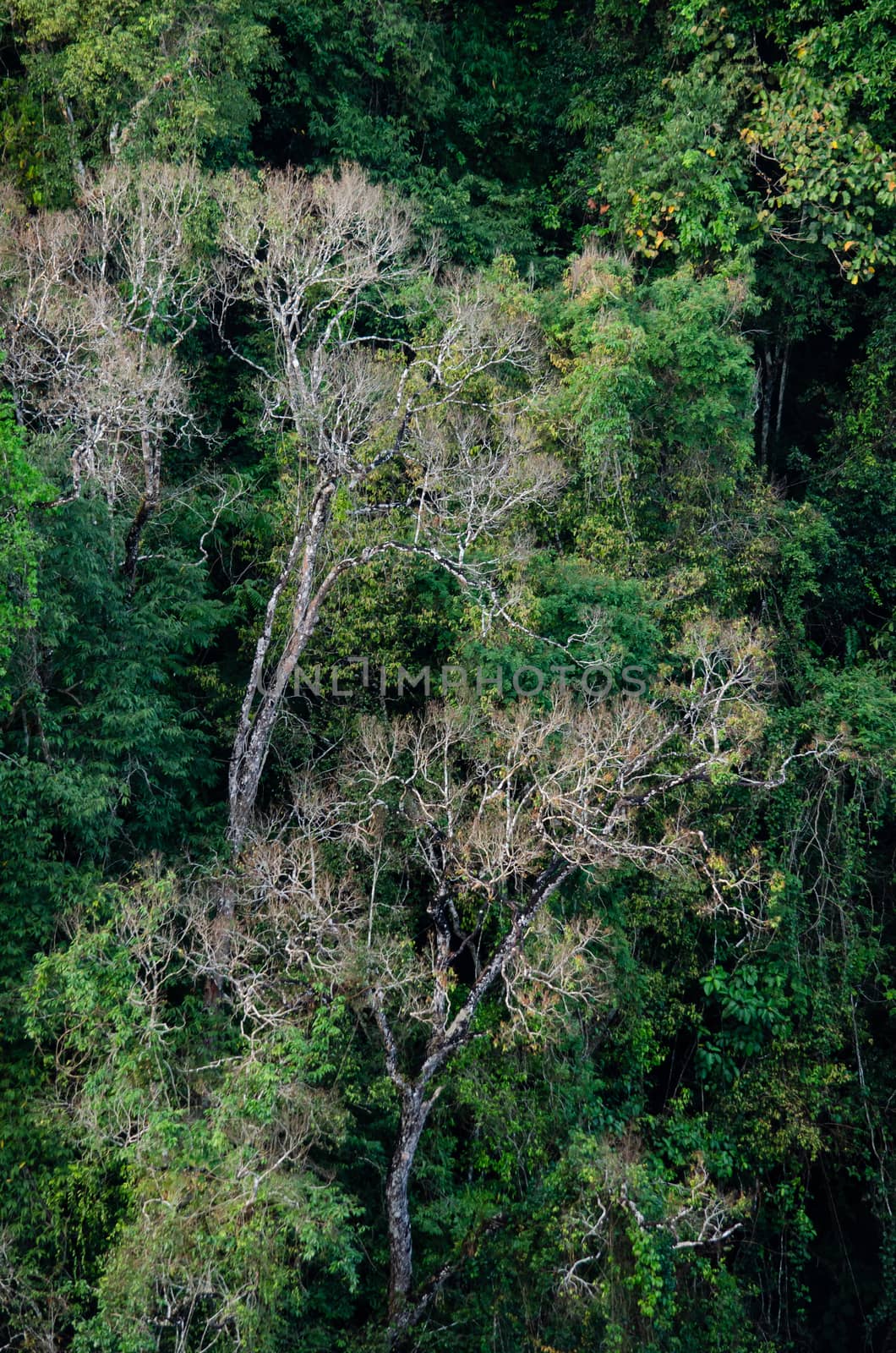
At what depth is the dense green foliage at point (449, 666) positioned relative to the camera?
12.7 metres

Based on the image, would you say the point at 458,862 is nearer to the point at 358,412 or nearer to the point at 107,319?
the point at 358,412

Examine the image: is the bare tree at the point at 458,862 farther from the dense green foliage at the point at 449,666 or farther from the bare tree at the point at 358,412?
the bare tree at the point at 358,412

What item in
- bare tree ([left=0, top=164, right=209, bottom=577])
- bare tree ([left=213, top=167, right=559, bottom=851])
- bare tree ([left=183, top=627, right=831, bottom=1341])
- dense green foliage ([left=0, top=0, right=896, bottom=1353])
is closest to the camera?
dense green foliage ([left=0, top=0, right=896, bottom=1353])

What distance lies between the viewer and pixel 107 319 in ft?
50.9

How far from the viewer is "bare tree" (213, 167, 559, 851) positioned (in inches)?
605

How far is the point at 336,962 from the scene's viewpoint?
1296cm

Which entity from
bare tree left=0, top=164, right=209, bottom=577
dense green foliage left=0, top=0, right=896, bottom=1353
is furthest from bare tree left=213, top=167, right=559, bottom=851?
bare tree left=0, top=164, right=209, bottom=577

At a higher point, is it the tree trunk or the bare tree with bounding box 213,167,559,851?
the bare tree with bounding box 213,167,559,851

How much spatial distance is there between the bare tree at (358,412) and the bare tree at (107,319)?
808mm

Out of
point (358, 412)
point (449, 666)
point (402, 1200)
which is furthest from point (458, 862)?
point (358, 412)

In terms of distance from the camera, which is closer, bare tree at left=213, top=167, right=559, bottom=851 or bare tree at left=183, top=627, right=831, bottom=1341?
bare tree at left=183, top=627, right=831, bottom=1341

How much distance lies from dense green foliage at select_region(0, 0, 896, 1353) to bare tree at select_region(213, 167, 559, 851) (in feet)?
0.35

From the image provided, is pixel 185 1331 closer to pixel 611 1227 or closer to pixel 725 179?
pixel 611 1227

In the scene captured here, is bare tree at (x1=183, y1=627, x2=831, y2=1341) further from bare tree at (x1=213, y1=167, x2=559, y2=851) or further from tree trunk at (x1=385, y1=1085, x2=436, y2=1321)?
bare tree at (x1=213, y1=167, x2=559, y2=851)
